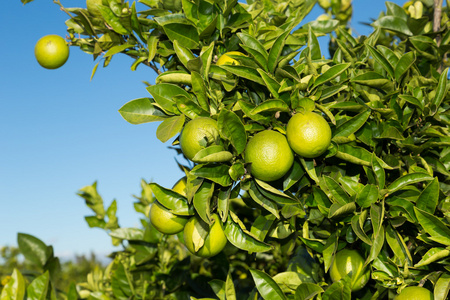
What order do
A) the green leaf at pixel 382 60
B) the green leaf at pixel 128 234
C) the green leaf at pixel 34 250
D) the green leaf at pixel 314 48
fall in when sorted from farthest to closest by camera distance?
the green leaf at pixel 128 234 < the green leaf at pixel 34 250 < the green leaf at pixel 314 48 < the green leaf at pixel 382 60

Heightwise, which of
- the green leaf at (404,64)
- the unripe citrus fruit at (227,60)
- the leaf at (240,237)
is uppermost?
the unripe citrus fruit at (227,60)

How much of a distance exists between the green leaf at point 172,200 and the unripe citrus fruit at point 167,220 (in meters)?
0.04

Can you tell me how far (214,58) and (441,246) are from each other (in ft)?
4.02

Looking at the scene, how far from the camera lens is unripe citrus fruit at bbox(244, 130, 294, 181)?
4.62 feet

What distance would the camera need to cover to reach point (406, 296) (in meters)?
1.45

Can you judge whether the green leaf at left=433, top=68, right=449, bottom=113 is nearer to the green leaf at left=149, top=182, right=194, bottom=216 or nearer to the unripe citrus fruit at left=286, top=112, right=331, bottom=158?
the unripe citrus fruit at left=286, top=112, right=331, bottom=158

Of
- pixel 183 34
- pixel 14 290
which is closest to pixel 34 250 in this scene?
pixel 14 290

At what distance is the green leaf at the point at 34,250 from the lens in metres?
2.09

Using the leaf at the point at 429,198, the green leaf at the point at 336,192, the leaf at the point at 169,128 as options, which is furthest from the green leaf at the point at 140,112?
the leaf at the point at 429,198

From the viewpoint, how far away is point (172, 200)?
163cm

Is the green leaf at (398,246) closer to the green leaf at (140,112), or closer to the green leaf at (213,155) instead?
the green leaf at (213,155)

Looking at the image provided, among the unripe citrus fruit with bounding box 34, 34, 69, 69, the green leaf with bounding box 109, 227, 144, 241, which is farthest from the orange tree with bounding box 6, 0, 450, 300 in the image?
the green leaf with bounding box 109, 227, 144, 241

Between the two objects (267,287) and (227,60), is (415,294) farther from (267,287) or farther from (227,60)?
(227,60)

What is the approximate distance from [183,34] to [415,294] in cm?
139
